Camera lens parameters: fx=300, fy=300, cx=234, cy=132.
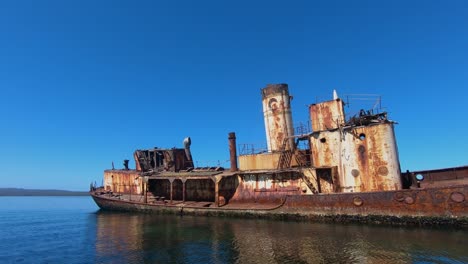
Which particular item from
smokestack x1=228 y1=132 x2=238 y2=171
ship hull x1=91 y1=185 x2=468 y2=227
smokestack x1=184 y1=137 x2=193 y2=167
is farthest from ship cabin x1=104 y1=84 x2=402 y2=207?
smokestack x1=184 y1=137 x2=193 y2=167

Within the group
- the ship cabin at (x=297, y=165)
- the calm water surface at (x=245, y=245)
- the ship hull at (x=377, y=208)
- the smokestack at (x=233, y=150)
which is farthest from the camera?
the smokestack at (x=233, y=150)

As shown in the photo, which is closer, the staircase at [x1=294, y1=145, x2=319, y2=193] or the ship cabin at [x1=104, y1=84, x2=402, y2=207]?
the ship cabin at [x1=104, y1=84, x2=402, y2=207]

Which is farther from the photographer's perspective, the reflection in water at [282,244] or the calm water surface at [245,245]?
the calm water surface at [245,245]

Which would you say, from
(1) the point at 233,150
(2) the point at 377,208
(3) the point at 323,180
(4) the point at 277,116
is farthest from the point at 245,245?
(4) the point at 277,116

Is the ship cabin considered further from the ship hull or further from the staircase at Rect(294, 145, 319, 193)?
the ship hull

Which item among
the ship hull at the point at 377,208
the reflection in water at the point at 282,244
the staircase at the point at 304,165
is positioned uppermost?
the staircase at the point at 304,165

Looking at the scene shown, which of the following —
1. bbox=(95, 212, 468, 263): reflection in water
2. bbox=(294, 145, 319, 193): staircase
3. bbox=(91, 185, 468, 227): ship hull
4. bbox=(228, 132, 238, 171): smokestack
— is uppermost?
bbox=(228, 132, 238, 171): smokestack

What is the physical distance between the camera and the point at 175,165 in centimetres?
2927

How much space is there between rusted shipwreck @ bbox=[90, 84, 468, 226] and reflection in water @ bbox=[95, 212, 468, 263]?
116 cm

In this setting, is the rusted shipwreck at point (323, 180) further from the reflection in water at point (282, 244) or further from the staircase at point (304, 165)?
the reflection in water at point (282, 244)

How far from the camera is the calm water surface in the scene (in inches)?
434

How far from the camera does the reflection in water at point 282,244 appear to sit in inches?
429

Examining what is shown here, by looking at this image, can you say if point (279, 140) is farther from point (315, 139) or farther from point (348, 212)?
point (348, 212)

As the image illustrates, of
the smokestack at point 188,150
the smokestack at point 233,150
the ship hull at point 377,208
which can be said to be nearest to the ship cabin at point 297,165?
the smokestack at point 233,150
